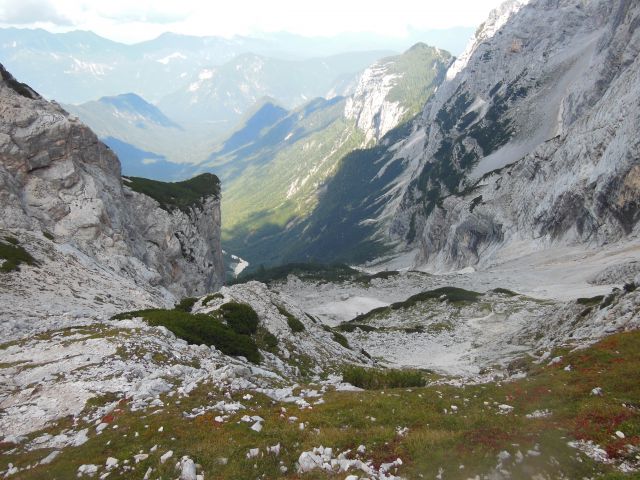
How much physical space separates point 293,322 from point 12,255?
25.0 meters

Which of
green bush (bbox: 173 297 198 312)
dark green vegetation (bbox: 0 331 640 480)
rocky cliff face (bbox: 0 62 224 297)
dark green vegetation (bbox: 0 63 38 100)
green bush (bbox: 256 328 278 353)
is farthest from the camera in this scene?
dark green vegetation (bbox: 0 63 38 100)

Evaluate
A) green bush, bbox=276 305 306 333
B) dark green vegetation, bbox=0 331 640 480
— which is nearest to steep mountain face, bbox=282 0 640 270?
green bush, bbox=276 305 306 333

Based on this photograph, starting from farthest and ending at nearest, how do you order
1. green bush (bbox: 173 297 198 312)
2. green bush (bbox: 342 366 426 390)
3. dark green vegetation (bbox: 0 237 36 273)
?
dark green vegetation (bbox: 0 237 36 273), green bush (bbox: 173 297 198 312), green bush (bbox: 342 366 426 390)

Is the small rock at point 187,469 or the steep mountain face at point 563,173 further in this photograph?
the steep mountain face at point 563,173

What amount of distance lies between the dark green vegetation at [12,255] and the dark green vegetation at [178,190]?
146 feet

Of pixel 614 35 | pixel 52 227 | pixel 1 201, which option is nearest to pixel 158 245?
pixel 52 227

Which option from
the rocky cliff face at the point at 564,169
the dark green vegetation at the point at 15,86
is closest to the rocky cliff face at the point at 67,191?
the dark green vegetation at the point at 15,86

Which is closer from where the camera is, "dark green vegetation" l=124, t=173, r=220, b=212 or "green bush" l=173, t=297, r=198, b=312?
"green bush" l=173, t=297, r=198, b=312

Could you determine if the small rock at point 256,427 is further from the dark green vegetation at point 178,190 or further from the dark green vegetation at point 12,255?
the dark green vegetation at point 178,190

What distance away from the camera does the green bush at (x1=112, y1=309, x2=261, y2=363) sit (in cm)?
2709

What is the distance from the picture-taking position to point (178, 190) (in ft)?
347

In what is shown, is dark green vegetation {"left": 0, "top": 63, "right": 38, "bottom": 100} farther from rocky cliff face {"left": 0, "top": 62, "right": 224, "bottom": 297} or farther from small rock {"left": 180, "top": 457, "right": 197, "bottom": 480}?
small rock {"left": 180, "top": 457, "right": 197, "bottom": 480}

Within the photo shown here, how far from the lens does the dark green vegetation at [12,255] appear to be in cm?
3736

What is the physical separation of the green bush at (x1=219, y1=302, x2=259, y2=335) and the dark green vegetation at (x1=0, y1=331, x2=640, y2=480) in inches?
514
